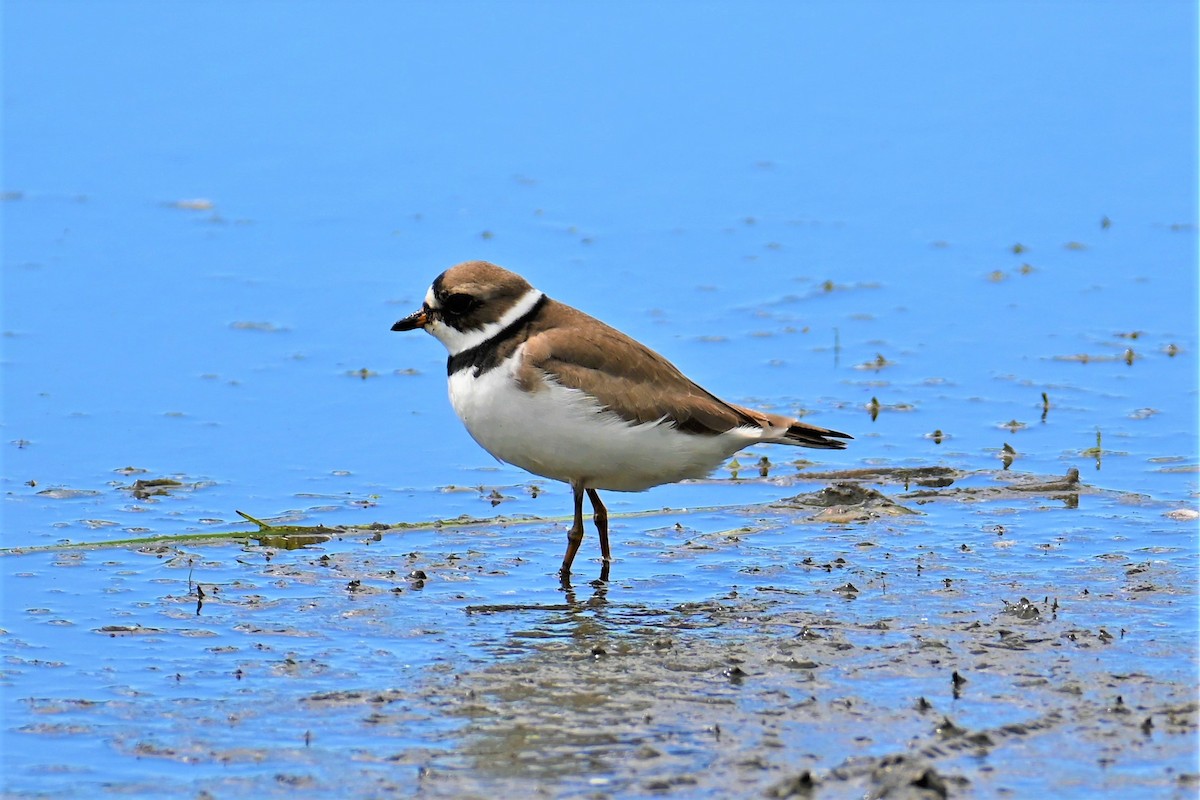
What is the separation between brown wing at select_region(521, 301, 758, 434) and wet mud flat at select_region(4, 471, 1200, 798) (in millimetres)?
629

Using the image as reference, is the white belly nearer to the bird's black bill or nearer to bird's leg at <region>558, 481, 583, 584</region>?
bird's leg at <region>558, 481, 583, 584</region>

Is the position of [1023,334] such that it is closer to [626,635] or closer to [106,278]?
[626,635]

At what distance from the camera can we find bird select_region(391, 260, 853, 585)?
6.95m

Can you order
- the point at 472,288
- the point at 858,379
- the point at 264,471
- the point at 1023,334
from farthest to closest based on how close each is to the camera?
the point at 1023,334 < the point at 858,379 < the point at 264,471 < the point at 472,288

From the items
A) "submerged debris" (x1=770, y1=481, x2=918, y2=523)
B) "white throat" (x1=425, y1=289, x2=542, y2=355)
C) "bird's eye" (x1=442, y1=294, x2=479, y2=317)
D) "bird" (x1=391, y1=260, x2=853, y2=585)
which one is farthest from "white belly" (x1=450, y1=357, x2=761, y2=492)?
"submerged debris" (x1=770, y1=481, x2=918, y2=523)

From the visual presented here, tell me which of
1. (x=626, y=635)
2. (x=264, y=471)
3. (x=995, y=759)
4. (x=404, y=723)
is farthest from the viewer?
(x=264, y=471)

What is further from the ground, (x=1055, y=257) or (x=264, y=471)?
(x=1055, y=257)

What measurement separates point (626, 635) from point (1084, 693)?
173cm

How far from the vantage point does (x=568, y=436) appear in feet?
22.8

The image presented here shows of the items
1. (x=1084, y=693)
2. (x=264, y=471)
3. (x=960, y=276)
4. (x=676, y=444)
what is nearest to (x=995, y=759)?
(x=1084, y=693)

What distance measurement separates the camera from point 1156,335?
35.5ft

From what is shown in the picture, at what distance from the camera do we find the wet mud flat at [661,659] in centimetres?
482

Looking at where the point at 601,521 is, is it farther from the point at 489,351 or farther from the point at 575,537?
the point at 489,351

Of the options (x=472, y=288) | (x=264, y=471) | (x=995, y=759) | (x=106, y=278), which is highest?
(x=106, y=278)
